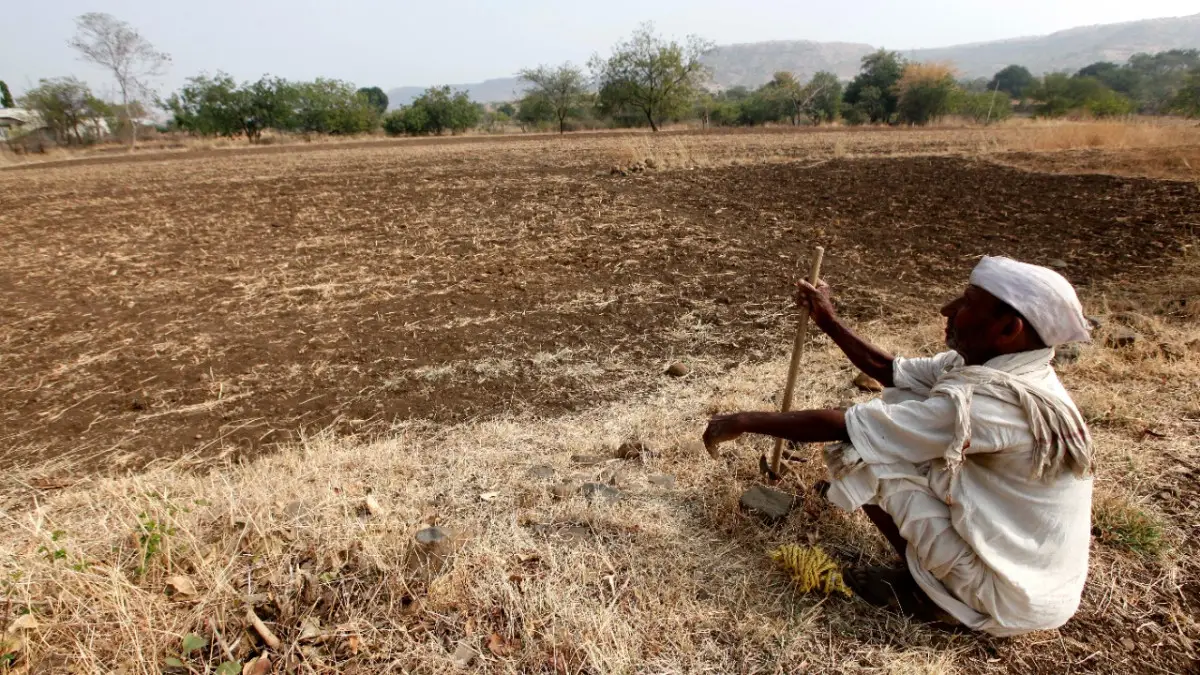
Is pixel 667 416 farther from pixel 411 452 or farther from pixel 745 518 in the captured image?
pixel 411 452

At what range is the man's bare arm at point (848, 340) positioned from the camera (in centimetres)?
241

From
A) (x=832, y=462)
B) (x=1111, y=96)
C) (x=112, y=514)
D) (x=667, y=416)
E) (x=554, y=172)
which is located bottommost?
(x=667, y=416)

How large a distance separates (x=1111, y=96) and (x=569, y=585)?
52.5m

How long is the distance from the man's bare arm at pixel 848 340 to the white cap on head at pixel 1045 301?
2.44 feet

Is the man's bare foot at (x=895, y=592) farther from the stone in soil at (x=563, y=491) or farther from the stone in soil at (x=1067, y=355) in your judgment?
the stone in soil at (x=1067, y=355)

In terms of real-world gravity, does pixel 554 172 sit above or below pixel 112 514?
above

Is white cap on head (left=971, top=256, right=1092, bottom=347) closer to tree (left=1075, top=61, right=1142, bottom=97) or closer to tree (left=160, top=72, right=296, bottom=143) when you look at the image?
tree (left=160, top=72, right=296, bottom=143)

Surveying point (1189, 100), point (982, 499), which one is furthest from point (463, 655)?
point (1189, 100)

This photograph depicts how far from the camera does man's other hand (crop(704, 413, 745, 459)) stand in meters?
2.12

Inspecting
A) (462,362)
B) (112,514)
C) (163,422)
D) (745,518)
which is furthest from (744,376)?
(163,422)

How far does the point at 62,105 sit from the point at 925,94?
58596mm

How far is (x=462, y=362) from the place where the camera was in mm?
5023

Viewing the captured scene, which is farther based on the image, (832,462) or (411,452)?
(411,452)

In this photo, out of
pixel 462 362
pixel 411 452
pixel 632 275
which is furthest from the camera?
pixel 632 275
